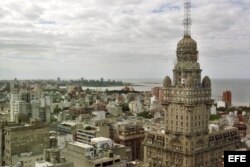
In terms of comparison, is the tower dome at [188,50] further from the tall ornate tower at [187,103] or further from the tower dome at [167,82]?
the tower dome at [167,82]

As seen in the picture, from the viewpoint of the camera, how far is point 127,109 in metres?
88.4

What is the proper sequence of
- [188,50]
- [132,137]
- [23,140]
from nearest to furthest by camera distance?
[188,50] → [23,140] → [132,137]

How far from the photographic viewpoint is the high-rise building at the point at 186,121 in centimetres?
3195

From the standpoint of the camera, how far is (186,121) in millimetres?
32031

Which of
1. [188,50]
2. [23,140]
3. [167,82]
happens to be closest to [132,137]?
[167,82]

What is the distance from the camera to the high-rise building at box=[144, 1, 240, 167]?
31953 mm

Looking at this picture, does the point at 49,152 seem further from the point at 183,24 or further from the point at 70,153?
the point at 183,24

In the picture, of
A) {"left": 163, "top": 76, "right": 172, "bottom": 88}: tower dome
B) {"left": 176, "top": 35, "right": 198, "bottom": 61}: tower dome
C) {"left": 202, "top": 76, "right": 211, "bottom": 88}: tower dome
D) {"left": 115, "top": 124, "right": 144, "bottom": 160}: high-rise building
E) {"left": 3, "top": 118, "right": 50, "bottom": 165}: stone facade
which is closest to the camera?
{"left": 176, "top": 35, "right": 198, "bottom": 61}: tower dome

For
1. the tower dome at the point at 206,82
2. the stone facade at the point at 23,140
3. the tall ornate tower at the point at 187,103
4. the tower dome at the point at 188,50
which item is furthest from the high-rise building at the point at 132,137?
the tower dome at the point at 188,50

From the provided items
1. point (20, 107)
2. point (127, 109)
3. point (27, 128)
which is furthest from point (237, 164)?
point (127, 109)

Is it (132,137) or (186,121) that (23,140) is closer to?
(132,137)

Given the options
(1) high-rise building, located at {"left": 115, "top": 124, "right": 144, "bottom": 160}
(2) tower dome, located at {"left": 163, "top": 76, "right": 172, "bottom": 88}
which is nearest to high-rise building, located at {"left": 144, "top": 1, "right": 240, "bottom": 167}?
(2) tower dome, located at {"left": 163, "top": 76, "right": 172, "bottom": 88}

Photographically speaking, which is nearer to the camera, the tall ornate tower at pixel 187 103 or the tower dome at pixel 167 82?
the tall ornate tower at pixel 187 103

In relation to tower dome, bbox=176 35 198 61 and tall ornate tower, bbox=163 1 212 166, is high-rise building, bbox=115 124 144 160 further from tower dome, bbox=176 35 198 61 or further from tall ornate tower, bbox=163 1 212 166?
tower dome, bbox=176 35 198 61
